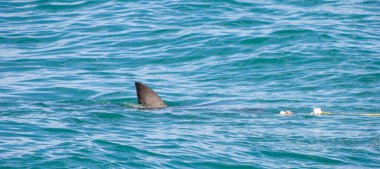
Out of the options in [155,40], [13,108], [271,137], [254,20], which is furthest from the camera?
[254,20]

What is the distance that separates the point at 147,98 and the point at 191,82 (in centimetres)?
294

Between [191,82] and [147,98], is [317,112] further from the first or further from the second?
[191,82]

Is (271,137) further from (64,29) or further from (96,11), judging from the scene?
(96,11)

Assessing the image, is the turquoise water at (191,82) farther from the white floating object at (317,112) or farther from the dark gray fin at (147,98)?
the dark gray fin at (147,98)

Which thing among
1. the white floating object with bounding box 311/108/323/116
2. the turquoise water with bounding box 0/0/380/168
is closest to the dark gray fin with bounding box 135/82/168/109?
the turquoise water with bounding box 0/0/380/168

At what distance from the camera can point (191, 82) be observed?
15.8 meters

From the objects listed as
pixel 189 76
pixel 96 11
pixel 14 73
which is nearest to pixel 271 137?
pixel 189 76

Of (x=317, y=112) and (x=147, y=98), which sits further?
(x=147, y=98)

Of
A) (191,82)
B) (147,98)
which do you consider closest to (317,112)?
(147,98)

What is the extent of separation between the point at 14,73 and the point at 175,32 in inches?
214

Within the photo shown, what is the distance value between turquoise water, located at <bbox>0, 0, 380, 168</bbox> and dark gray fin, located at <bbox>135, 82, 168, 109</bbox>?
0.93 ft

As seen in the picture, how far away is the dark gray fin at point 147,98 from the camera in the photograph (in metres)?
12.9

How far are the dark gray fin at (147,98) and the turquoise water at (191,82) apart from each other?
0.28 meters

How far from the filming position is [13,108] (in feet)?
41.8
